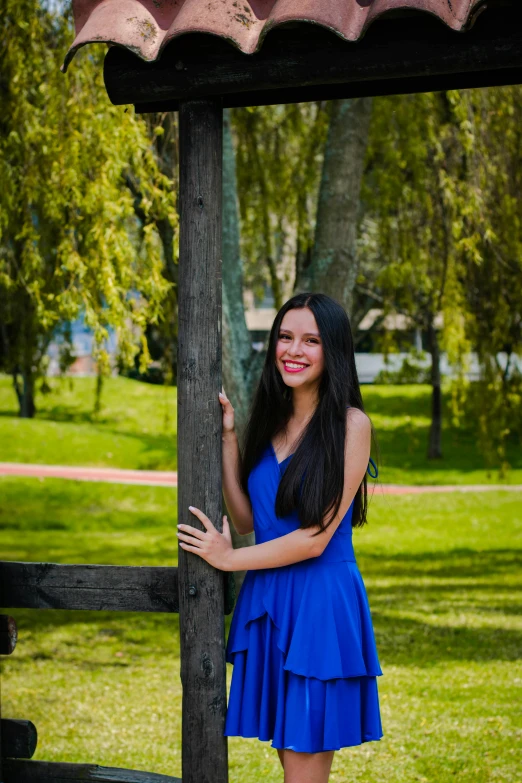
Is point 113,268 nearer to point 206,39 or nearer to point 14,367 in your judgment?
point 206,39

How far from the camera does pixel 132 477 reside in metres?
19.4

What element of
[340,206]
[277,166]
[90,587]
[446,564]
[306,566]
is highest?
[277,166]

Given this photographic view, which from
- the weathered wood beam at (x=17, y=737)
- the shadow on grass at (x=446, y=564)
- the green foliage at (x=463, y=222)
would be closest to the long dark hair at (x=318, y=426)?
the weathered wood beam at (x=17, y=737)

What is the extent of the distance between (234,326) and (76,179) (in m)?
1.81

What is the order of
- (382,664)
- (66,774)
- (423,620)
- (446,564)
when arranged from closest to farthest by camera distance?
(66,774) < (382,664) < (423,620) < (446,564)

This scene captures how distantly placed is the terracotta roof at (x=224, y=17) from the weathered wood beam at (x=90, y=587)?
5.35 ft

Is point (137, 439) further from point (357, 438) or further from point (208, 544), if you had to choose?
point (357, 438)

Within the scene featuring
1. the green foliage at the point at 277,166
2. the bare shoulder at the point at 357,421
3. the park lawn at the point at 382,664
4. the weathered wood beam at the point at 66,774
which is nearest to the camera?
the bare shoulder at the point at 357,421

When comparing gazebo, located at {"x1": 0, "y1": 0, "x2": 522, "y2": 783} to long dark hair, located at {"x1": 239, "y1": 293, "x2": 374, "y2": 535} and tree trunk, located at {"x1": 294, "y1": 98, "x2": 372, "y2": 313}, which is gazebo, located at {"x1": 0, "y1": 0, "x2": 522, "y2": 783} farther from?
tree trunk, located at {"x1": 294, "y1": 98, "x2": 372, "y2": 313}

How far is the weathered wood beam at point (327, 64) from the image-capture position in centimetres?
272

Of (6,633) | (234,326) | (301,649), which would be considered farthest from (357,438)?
(234,326)

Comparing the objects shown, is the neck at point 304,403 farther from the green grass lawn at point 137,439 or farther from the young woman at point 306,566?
the green grass lawn at point 137,439

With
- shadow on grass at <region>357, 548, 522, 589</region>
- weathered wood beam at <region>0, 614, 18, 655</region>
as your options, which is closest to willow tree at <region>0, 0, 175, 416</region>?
weathered wood beam at <region>0, 614, 18, 655</region>

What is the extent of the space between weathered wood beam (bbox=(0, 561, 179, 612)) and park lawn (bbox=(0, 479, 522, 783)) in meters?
2.02
